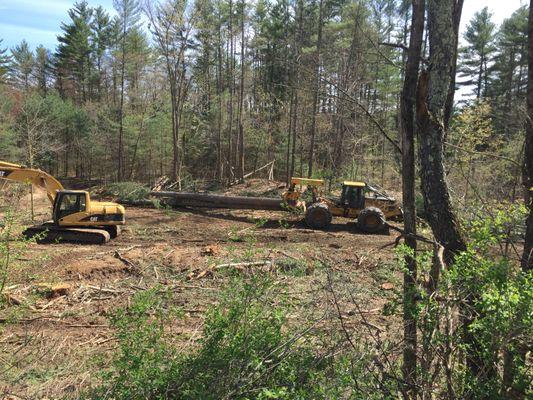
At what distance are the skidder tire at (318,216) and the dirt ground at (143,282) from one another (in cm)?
33

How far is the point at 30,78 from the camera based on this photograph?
40.3m

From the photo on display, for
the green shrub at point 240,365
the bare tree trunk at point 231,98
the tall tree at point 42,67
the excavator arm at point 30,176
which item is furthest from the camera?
the tall tree at point 42,67

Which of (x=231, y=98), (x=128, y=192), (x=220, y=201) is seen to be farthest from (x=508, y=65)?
(x=128, y=192)

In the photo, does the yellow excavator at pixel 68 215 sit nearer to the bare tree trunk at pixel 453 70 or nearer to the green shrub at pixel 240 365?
the green shrub at pixel 240 365

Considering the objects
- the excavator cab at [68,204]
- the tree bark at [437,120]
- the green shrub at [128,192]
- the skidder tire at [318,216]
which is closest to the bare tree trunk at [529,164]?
the tree bark at [437,120]

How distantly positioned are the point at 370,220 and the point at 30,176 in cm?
1159

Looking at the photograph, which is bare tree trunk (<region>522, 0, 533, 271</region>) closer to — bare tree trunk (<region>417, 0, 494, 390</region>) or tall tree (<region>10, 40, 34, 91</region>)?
bare tree trunk (<region>417, 0, 494, 390</region>)

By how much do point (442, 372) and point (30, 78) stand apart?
151ft

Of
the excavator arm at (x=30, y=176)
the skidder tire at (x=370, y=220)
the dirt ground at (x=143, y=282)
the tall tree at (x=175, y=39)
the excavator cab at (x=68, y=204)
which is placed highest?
the tall tree at (x=175, y=39)

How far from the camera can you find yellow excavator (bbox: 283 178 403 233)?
15750 millimetres

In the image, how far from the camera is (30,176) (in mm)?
12898

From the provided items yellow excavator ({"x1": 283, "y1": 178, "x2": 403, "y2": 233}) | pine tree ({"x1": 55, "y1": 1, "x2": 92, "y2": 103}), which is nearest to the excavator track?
yellow excavator ({"x1": 283, "y1": 178, "x2": 403, "y2": 233})

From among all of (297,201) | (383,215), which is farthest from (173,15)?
(383,215)

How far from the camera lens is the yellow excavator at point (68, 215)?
12.9m
